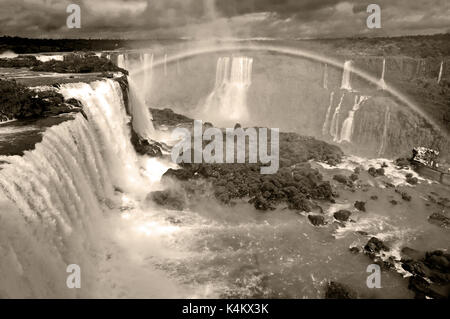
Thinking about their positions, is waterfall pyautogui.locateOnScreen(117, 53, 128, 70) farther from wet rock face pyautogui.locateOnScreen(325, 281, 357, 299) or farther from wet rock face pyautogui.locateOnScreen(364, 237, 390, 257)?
wet rock face pyautogui.locateOnScreen(325, 281, 357, 299)

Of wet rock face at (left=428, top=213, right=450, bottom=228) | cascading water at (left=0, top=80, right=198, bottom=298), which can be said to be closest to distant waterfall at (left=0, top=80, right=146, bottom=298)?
cascading water at (left=0, top=80, right=198, bottom=298)

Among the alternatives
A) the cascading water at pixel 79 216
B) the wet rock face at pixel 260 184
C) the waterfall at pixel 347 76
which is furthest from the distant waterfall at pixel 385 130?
the cascading water at pixel 79 216

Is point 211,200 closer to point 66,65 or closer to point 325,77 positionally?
point 66,65

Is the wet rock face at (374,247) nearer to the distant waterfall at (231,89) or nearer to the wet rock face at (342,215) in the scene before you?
the wet rock face at (342,215)

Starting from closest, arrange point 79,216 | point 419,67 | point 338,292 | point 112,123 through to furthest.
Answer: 1. point 338,292
2. point 79,216
3. point 112,123
4. point 419,67

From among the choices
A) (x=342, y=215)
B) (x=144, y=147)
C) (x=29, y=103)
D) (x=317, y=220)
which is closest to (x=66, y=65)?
(x=144, y=147)

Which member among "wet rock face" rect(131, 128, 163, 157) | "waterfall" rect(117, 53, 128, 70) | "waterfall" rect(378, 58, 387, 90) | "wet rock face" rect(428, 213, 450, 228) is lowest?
"wet rock face" rect(428, 213, 450, 228)

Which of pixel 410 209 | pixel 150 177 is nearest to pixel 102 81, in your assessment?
pixel 150 177
